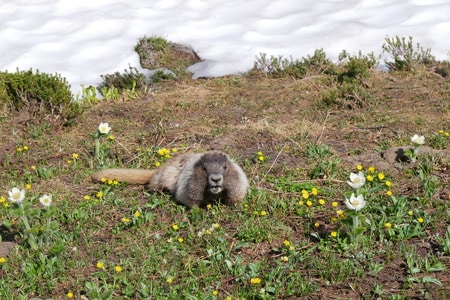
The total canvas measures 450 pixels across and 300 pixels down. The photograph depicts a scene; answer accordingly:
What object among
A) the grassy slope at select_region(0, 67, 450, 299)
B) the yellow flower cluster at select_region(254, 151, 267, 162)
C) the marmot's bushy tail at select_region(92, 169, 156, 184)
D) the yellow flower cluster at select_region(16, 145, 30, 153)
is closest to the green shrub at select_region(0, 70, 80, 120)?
the grassy slope at select_region(0, 67, 450, 299)

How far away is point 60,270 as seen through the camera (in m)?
4.91

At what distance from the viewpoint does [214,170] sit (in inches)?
221

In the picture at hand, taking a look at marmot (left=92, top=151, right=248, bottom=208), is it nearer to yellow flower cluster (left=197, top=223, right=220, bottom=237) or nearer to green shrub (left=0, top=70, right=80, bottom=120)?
yellow flower cluster (left=197, top=223, right=220, bottom=237)

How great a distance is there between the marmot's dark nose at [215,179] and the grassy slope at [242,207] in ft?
1.08

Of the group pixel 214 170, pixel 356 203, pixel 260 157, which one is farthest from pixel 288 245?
pixel 260 157

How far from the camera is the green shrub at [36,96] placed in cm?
836

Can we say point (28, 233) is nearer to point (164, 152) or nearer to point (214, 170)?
point (214, 170)

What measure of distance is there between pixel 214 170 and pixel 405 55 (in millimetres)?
6069

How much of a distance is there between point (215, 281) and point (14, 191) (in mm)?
1792

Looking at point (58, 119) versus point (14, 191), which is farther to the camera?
point (58, 119)

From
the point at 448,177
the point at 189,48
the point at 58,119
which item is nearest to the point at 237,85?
the point at 189,48

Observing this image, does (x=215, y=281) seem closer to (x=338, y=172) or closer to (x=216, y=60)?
(x=338, y=172)

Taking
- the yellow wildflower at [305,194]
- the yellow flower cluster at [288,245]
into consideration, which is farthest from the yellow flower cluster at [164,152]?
the yellow flower cluster at [288,245]

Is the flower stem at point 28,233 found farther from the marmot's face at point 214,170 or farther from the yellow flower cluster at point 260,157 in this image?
the yellow flower cluster at point 260,157
